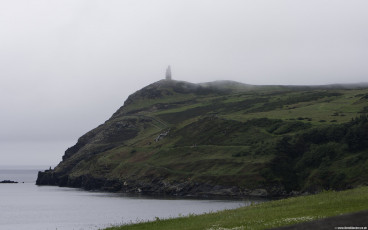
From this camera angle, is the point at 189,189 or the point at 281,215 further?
the point at 189,189

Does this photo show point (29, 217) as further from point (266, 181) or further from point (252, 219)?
point (252, 219)

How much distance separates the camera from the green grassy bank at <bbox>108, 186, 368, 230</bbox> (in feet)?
95.1

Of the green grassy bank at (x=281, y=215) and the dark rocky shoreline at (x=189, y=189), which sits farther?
the dark rocky shoreline at (x=189, y=189)

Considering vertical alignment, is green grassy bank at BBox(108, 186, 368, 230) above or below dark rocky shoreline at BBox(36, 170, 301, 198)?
above

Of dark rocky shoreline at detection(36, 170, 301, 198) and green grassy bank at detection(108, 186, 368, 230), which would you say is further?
dark rocky shoreline at detection(36, 170, 301, 198)

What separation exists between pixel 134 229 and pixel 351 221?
21654 mm

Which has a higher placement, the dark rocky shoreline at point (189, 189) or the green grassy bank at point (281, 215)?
the green grassy bank at point (281, 215)

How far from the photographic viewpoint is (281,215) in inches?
1272

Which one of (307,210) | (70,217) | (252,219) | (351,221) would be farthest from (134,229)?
(70,217)

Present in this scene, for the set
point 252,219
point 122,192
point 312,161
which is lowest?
point 122,192

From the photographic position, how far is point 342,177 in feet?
456

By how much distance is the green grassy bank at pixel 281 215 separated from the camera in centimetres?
2898

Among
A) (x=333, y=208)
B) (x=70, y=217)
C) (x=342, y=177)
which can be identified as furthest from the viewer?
(x=342, y=177)

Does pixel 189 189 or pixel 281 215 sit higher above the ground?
pixel 281 215
